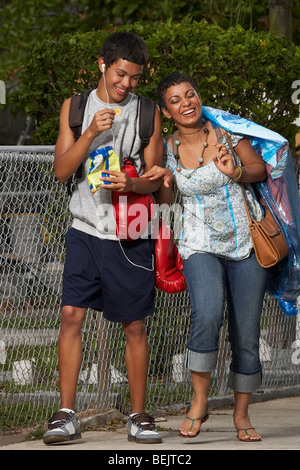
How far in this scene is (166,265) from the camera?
16.7 feet

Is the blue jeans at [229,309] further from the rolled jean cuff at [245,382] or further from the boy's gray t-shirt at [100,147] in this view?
the boy's gray t-shirt at [100,147]

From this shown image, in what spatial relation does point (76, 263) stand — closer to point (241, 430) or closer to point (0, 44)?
point (241, 430)

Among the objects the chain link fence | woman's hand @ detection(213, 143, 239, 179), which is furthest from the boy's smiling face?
the chain link fence

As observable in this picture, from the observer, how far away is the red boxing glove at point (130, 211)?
4.93 metres

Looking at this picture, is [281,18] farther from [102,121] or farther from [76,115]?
[102,121]

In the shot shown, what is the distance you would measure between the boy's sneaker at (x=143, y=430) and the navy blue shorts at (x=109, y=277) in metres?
0.51

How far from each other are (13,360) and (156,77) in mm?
2091

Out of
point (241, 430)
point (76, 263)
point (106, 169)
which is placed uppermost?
point (106, 169)

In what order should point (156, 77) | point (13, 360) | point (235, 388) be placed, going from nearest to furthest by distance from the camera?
point (235, 388) → point (13, 360) → point (156, 77)

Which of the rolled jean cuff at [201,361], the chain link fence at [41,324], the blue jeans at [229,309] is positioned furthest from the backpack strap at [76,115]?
the rolled jean cuff at [201,361]

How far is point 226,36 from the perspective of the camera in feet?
21.9

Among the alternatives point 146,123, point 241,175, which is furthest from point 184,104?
point 241,175

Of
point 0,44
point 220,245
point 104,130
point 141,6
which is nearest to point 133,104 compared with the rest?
point 104,130

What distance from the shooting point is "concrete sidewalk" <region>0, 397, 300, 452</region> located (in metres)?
4.96
